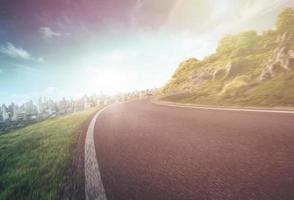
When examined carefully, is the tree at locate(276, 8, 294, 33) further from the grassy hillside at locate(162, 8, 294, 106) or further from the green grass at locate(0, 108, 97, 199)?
the green grass at locate(0, 108, 97, 199)

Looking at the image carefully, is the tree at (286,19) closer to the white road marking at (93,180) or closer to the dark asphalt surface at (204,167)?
the dark asphalt surface at (204,167)

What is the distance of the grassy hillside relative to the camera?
13594 mm

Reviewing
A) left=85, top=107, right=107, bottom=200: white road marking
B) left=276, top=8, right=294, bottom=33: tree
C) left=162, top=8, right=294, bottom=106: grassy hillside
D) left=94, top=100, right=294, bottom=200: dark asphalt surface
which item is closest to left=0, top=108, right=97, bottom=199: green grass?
left=85, top=107, right=107, bottom=200: white road marking

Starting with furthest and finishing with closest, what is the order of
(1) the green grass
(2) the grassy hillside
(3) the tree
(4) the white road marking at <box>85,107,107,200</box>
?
(3) the tree < (2) the grassy hillside < (1) the green grass < (4) the white road marking at <box>85,107,107,200</box>

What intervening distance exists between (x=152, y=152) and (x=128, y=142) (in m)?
1.12

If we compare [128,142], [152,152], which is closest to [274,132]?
[152,152]

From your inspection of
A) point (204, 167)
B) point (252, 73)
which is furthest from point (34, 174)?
point (252, 73)

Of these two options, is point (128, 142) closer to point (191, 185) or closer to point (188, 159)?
point (188, 159)

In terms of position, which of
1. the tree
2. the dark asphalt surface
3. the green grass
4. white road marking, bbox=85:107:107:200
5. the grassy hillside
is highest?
the tree

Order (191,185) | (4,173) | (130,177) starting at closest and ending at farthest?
(191,185) < (130,177) < (4,173)

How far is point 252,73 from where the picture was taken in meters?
30.2

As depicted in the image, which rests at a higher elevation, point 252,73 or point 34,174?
point 252,73

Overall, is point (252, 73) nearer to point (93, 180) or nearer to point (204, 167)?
point (204, 167)

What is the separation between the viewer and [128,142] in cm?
437
